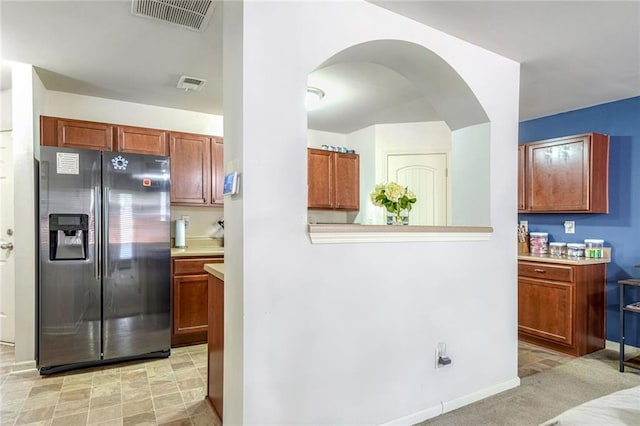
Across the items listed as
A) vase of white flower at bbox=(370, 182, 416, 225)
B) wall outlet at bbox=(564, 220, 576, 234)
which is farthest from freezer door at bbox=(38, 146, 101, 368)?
wall outlet at bbox=(564, 220, 576, 234)

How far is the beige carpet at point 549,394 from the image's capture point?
218cm

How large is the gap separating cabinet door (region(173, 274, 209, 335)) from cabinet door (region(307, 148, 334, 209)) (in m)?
1.75

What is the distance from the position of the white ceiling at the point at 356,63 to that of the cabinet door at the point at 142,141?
1.13 ft

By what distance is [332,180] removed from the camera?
15.8ft

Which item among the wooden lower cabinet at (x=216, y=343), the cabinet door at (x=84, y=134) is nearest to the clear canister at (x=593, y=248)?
the wooden lower cabinet at (x=216, y=343)

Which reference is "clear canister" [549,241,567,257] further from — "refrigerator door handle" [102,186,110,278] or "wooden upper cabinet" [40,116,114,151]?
"wooden upper cabinet" [40,116,114,151]

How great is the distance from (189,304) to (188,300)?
0.13ft

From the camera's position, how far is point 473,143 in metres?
2.67

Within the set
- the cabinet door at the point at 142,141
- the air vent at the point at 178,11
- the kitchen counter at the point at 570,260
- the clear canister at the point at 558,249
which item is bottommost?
the kitchen counter at the point at 570,260

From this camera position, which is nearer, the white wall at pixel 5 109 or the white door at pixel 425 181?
the white wall at pixel 5 109

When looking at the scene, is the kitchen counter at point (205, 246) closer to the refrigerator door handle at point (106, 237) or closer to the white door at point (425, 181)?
the refrigerator door handle at point (106, 237)

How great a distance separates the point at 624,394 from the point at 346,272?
116 centimetres

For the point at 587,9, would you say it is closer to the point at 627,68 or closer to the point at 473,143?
the point at 473,143

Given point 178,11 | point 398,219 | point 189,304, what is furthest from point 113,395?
point 178,11
